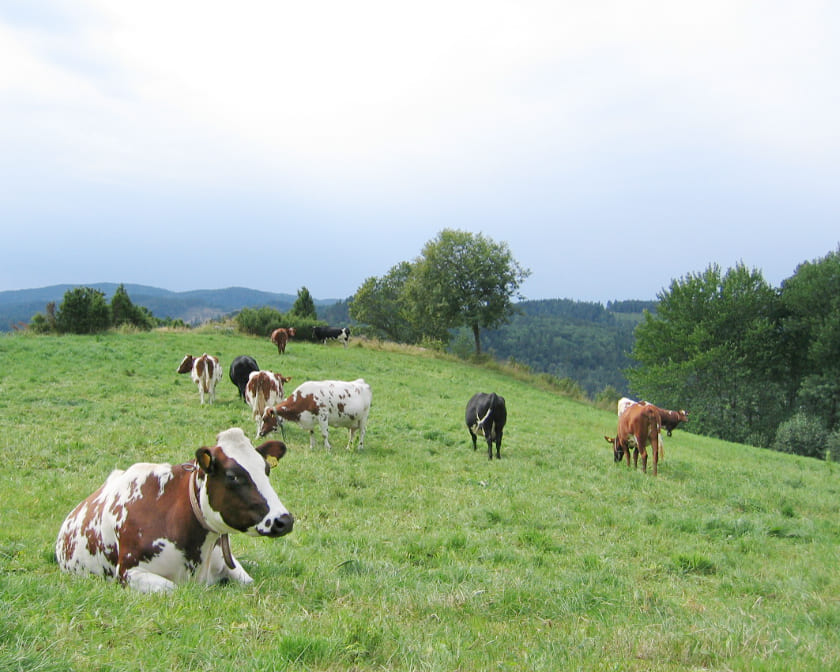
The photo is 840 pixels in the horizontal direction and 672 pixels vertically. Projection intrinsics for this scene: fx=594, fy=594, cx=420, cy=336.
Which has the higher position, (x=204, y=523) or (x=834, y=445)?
(x=204, y=523)

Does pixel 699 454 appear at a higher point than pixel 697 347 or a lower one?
lower

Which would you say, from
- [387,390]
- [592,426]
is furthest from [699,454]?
[387,390]

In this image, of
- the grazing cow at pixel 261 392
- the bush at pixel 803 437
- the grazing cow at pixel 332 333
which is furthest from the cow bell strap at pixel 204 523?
the bush at pixel 803 437

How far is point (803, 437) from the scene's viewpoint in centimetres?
4019

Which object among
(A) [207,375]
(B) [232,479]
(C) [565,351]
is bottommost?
(C) [565,351]

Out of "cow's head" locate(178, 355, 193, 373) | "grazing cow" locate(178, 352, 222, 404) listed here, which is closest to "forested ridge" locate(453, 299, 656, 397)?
"cow's head" locate(178, 355, 193, 373)

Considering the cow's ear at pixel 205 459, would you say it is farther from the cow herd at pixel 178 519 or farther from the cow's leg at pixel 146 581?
the cow's leg at pixel 146 581

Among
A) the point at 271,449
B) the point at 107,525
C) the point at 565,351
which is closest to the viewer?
the point at 107,525

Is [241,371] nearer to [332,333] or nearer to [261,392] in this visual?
[261,392]

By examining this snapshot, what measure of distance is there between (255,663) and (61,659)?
0.92 m

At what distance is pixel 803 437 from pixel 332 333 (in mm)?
32727

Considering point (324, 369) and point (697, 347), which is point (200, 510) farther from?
point (697, 347)

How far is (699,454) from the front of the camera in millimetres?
19859

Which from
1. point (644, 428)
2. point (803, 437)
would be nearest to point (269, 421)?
point (644, 428)
